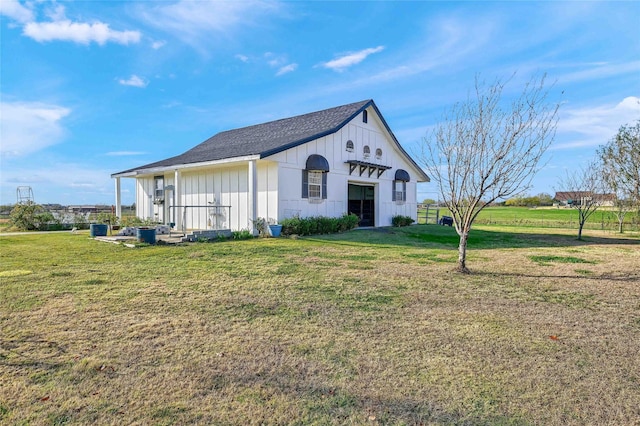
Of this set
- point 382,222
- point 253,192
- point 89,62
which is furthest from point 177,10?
point 382,222

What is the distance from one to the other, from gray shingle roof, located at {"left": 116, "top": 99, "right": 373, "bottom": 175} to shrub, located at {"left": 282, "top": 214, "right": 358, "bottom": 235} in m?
2.92

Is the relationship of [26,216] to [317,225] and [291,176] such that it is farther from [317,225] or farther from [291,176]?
[317,225]

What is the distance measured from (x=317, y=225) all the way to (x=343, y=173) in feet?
11.8

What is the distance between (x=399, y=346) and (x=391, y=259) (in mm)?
5433

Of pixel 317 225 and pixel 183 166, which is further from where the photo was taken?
pixel 183 166

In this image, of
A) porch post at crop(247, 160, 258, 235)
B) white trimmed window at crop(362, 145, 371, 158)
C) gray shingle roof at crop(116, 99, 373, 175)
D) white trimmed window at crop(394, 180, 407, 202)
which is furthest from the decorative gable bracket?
porch post at crop(247, 160, 258, 235)

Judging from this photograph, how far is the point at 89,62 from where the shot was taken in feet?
41.3

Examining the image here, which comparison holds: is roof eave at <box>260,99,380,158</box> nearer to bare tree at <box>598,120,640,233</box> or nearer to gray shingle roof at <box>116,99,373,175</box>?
gray shingle roof at <box>116,99,373,175</box>

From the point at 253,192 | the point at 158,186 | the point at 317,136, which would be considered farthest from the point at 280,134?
the point at 158,186

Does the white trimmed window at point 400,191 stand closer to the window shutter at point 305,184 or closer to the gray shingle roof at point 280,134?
the gray shingle roof at point 280,134

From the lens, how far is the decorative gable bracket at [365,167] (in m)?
17.0

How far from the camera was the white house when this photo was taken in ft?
47.4

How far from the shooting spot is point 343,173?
17.0 metres

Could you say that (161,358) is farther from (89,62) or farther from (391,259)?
(89,62)
